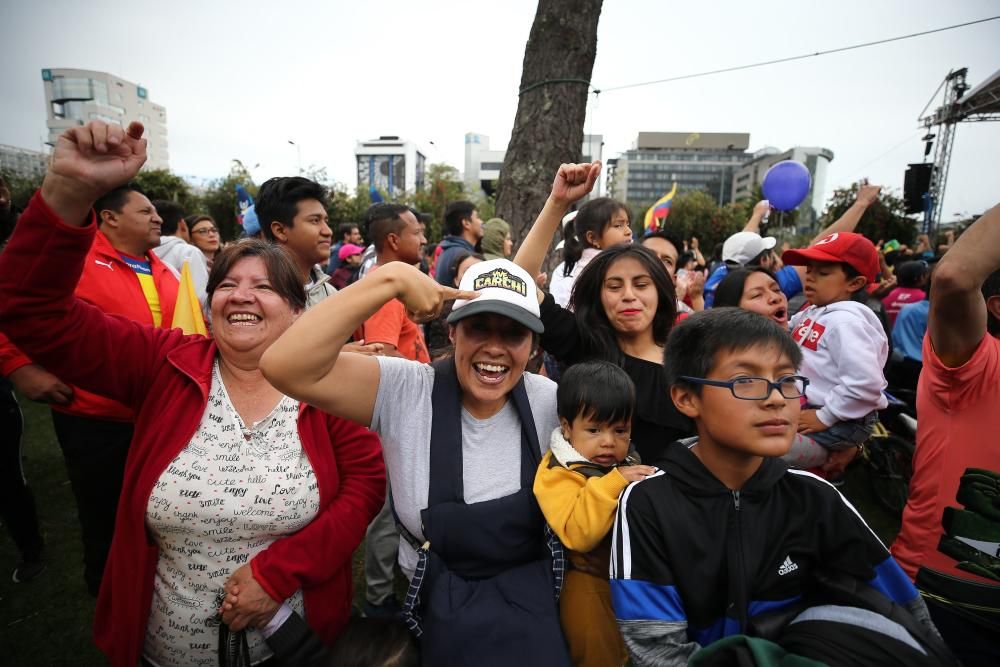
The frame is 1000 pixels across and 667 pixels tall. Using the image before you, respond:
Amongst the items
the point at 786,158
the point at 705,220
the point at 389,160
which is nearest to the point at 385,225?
the point at 705,220

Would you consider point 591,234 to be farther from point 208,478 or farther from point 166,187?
point 166,187

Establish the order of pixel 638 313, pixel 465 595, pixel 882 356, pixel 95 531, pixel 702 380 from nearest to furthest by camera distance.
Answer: pixel 465 595, pixel 702 380, pixel 638 313, pixel 95 531, pixel 882 356

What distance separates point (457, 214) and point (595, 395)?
4.09 metres

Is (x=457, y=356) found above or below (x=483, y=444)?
above

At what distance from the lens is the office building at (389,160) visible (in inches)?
4311

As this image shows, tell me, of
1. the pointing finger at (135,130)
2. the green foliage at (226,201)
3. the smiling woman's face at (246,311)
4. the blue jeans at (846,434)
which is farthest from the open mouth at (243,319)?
the green foliage at (226,201)

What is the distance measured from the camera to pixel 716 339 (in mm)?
1609

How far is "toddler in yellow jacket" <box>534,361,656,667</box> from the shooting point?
5.00ft

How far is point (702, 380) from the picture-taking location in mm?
1594

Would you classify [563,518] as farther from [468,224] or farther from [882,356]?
[468,224]

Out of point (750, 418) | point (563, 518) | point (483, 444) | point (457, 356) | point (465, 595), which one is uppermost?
point (457, 356)

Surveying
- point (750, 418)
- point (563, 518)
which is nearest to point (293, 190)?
point (563, 518)

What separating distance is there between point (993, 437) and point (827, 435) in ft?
3.03

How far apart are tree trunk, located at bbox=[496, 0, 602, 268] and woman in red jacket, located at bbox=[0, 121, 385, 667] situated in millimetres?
A: 3236
